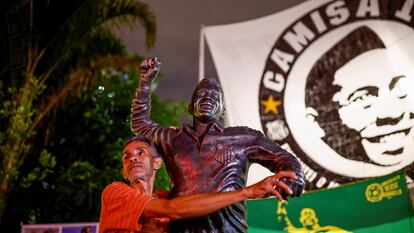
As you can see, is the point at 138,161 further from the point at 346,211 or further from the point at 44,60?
the point at 44,60

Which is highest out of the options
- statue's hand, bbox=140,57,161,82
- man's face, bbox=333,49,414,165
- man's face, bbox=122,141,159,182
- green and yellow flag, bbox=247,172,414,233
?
man's face, bbox=333,49,414,165

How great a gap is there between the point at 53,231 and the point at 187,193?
5.00 metres

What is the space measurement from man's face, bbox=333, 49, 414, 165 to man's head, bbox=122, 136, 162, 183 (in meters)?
4.40

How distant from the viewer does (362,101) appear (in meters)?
6.50

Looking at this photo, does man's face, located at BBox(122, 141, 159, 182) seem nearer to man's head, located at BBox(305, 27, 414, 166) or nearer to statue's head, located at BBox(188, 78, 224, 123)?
statue's head, located at BBox(188, 78, 224, 123)

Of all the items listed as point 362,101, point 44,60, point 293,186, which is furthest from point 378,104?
point 44,60

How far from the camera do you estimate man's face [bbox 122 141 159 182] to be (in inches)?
93.9

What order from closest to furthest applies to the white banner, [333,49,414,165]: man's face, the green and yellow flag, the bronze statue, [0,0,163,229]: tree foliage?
the bronze statue → the green and yellow flag → [333,49,414,165]: man's face → the white banner → [0,0,163,229]: tree foliage

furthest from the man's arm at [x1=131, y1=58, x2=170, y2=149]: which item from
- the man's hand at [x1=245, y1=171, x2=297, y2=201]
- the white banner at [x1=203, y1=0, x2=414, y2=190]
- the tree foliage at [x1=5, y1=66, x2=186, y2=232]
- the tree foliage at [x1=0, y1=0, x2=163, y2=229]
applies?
the tree foliage at [x1=5, y1=66, x2=186, y2=232]

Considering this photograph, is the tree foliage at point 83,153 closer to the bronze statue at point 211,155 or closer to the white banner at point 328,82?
the white banner at point 328,82

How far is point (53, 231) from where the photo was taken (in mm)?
6879

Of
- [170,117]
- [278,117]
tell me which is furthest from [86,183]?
[278,117]

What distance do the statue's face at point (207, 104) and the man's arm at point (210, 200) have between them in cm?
54

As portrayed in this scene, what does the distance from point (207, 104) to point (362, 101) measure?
4.35m
